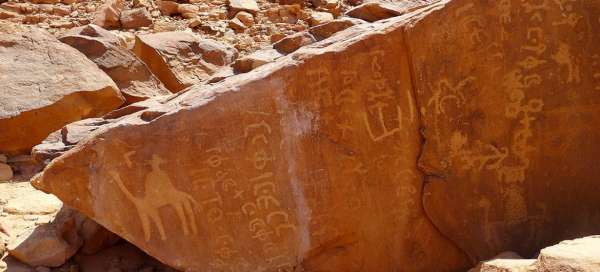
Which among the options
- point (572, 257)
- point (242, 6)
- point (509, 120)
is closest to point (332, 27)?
point (509, 120)

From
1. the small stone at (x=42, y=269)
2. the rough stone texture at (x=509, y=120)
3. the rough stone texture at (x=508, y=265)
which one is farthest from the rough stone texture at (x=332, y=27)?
the small stone at (x=42, y=269)

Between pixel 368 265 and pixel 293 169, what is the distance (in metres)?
0.65

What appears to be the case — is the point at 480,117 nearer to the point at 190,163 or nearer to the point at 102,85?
the point at 190,163

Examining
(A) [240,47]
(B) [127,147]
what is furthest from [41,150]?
(A) [240,47]

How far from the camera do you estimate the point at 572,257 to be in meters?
2.54

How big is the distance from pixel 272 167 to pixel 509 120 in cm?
122

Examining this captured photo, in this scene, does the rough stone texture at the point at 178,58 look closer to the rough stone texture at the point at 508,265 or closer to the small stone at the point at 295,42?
the small stone at the point at 295,42

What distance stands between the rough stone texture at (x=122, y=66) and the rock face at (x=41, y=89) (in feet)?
0.92

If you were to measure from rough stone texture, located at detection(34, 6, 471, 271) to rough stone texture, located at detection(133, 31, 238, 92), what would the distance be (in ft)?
9.10

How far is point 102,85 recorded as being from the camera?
5.35 meters

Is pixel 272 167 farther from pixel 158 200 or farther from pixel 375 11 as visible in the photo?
pixel 375 11

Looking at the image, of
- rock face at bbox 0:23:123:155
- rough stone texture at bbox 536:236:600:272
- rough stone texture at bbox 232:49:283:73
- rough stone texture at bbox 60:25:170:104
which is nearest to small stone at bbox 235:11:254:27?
rough stone texture at bbox 60:25:170:104

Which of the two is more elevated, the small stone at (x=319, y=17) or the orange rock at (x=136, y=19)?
the orange rock at (x=136, y=19)

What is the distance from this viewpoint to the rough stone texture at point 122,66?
5.81 m
